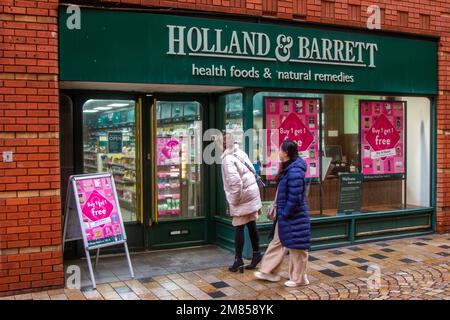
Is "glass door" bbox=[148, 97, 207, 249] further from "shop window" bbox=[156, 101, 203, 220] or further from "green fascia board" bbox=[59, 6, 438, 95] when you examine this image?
"green fascia board" bbox=[59, 6, 438, 95]

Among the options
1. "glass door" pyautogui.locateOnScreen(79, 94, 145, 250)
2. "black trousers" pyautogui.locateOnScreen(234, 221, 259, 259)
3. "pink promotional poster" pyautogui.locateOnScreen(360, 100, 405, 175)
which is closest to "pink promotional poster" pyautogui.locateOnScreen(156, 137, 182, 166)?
"glass door" pyautogui.locateOnScreen(79, 94, 145, 250)

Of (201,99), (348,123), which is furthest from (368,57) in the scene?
(201,99)

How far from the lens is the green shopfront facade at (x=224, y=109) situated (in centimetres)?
629

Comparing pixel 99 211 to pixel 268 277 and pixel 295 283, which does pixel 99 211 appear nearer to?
pixel 268 277

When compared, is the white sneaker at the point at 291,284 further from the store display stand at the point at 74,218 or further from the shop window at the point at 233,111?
the shop window at the point at 233,111

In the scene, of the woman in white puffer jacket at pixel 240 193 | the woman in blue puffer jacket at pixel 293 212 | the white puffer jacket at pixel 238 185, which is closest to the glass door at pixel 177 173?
the woman in white puffer jacket at pixel 240 193

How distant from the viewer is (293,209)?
559 cm

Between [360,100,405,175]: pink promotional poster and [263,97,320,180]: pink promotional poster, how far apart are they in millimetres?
912

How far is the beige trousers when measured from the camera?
577 centimetres

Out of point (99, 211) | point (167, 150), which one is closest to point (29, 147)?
point (99, 211)

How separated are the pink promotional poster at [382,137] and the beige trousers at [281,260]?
2869 mm

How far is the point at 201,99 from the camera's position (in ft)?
25.1

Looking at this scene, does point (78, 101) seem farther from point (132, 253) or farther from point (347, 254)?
point (347, 254)
